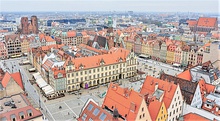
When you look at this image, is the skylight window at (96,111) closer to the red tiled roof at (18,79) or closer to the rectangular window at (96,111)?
the rectangular window at (96,111)

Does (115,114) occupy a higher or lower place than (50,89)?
higher

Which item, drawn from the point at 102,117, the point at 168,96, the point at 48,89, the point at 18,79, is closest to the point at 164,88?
the point at 168,96

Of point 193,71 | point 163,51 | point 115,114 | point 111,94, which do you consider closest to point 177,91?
point 111,94

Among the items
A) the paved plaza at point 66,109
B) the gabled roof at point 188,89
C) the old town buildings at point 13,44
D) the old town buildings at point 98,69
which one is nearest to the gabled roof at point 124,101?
the paved plaza at point 66,109

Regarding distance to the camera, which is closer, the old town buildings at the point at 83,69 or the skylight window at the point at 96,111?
the skylight window at the point at 96,111

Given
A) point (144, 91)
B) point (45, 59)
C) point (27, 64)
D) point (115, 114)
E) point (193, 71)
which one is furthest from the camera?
point (27, 64)

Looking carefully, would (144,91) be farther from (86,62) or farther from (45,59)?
(45,59)

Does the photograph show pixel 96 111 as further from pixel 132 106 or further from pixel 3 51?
pixel 3 51

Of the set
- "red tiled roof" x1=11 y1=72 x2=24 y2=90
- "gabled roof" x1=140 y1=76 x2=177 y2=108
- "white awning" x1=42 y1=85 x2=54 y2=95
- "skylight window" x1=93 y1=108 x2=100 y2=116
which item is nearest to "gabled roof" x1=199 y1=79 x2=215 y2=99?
"gabled roof" x1=140 y1=76 x2=177 y2=108
